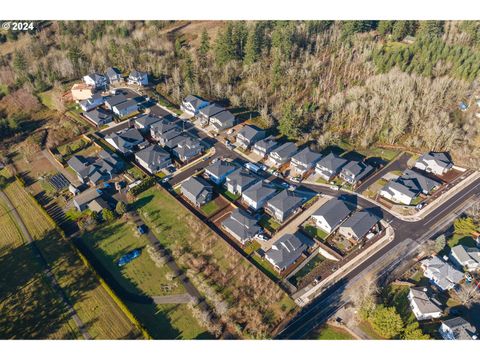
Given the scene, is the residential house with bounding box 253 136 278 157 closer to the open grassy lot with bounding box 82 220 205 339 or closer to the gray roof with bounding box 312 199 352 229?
the gray roof with bounding box 312 199 352 229

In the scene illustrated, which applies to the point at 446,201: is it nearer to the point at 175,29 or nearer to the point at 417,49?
the point at 417,49

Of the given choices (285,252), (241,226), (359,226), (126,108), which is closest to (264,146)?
(241,226)

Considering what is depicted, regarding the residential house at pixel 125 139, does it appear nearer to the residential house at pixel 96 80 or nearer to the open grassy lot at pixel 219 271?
the open grassy lot at pixel 219 271

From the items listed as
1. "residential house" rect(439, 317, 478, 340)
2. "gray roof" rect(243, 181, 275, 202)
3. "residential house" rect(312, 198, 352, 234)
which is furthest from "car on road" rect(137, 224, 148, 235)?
"residential house" rect(439, 317, 478, 340)

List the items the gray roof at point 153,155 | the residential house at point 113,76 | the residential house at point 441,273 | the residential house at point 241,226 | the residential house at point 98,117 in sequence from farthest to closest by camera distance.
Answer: the residential house at point 113,76 < the residential house at point 98,117 < the gray roof at point 153,155 < the residential house at point 241,226 < the residential house at point 441,273

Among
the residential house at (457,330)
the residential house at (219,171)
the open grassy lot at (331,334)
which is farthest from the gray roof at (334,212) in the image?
the residential house at (457,330)
